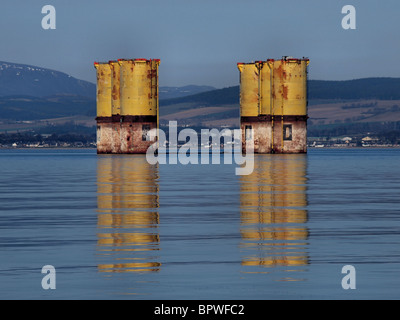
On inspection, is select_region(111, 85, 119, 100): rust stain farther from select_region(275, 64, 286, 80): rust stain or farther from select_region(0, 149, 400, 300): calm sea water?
select_region(0, 149, 400, 300): calm sea water

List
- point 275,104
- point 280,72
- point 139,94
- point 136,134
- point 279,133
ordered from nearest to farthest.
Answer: point 139,94
point 280,72
point 275,104
point 136,134
point 279,133

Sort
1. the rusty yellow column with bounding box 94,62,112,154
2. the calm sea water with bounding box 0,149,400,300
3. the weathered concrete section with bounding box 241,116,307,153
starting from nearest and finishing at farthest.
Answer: the calm sea water with bounding box 0,149,400,300
the weathered concrete section with bounding box 241,116,307,153
the rusty yellow column with bounding box 94,62,112,154

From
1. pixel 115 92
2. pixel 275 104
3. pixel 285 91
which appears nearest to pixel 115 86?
pixel 115 92

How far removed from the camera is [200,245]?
24.8 m

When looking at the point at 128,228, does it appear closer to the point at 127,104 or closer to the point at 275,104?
the point at 127,104

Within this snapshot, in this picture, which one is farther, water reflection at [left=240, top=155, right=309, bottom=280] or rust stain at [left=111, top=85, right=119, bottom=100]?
rust stain at [left=111, top=85, right=119, bottom=100]

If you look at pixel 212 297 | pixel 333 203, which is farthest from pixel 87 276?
pixel 333 203

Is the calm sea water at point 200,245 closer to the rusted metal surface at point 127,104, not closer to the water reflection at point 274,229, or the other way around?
the water reflection at point 274,229

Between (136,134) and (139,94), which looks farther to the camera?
(136,134)

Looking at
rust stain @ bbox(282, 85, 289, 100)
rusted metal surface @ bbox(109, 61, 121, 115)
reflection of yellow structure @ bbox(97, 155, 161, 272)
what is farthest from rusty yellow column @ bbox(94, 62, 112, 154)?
reflection of yellow structure @ bbox(97, 155, 161, 272)

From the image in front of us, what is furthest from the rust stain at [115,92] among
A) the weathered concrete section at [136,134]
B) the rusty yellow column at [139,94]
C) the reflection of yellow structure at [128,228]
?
the reflection of yellow structure at [128,228]

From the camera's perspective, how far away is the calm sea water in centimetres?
1820

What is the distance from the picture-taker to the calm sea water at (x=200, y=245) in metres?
18.2
